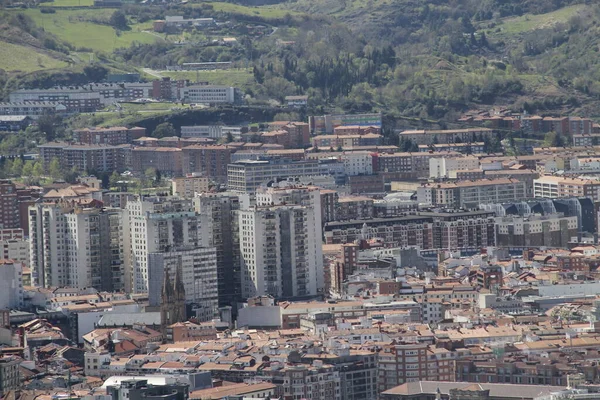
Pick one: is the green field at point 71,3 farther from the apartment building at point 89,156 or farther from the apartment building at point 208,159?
the apartment building at point 208,159

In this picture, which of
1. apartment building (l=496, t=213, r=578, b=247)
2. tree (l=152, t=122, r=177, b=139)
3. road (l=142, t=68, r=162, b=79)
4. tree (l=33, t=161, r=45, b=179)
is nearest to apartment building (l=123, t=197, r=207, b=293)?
apartment building (l=496, t=213, r=578, b=247)

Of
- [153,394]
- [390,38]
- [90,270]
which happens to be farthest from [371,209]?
[390,38]

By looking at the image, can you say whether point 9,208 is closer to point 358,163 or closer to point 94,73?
point 358,163

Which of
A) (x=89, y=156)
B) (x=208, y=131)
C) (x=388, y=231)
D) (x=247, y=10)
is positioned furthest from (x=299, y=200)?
(x=247, y=10)

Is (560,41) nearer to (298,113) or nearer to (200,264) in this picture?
(298,113)

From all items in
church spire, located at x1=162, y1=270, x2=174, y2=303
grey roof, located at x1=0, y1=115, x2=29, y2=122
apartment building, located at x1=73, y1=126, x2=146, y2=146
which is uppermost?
grey roof, located at x1=0, y1=115, x2=29, y2=122

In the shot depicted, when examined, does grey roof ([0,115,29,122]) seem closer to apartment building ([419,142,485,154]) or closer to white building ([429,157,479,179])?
apartment building ([419,142,485,154])

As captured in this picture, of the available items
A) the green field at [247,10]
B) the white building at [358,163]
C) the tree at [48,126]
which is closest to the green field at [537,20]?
the green field at [247,10]
